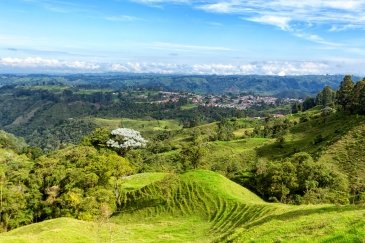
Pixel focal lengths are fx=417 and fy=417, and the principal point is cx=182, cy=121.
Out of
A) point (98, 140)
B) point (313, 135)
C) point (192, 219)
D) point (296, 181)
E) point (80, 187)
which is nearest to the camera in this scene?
point (192, 219)

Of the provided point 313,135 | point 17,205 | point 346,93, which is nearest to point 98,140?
point 17,205

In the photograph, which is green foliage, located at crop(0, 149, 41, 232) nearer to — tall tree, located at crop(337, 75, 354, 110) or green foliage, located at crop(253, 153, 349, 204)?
green foliage, located at crop(253, 153, 349, 204)

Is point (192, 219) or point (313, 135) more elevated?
point (192, 219)

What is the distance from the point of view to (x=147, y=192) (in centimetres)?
7400

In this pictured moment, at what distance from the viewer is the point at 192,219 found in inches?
2398

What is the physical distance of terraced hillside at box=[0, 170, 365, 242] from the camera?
104ft

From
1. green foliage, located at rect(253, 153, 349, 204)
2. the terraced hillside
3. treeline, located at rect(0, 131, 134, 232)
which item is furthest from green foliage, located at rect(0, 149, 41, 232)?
green foliage, located at rect(253, 153, 349, 204)

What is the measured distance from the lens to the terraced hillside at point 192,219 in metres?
31.6

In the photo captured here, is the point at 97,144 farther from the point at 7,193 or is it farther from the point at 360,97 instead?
the point at 360,97

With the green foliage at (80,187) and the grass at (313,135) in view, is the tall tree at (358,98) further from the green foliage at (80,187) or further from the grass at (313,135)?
the green foliage at (80,187)

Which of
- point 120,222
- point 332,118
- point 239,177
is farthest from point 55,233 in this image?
point 332,118

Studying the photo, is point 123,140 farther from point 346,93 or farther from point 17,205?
point 346,93

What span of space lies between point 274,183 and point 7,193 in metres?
52.5

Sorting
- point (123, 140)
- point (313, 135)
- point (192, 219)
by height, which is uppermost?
point (123, 140)
